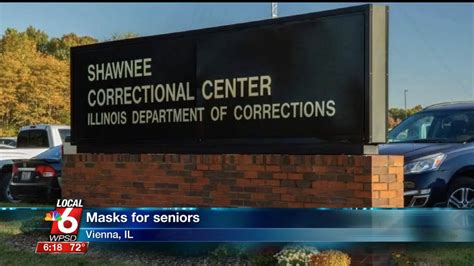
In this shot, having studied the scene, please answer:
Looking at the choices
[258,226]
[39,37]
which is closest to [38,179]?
[258,226]

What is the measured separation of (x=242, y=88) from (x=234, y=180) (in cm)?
94

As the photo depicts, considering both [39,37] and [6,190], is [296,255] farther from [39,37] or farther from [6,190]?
[39,37]

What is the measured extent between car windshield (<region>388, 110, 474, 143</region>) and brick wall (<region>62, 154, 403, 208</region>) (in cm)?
262

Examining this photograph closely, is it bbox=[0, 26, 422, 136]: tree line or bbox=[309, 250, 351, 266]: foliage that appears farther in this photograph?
bbox=[0, 26, 422, 136]: tree line

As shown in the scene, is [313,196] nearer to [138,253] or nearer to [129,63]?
[138,253]

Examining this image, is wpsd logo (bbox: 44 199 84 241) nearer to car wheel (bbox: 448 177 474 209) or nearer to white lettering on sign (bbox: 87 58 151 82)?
white lettering on sign (bbox: 87 58 151 82)

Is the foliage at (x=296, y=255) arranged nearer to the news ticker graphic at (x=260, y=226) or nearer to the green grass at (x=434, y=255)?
the news ticker graphic at (x=260, y=226)

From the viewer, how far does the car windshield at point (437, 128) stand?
7750 millimetres

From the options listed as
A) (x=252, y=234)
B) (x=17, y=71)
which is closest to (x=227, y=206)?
(x=252, y=234)

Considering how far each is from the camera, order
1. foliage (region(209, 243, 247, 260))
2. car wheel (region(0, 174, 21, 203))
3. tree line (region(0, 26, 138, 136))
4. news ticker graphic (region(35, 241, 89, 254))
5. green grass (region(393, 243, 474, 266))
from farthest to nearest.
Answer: tree line (region(0, 26, 138, 136)) < car wheel (region(0, 174, 21, 203)) < news ticker graphic (region(35, 241, 89, 254)) < foliage (region(209, 243, 247, 260)) < green grass (region(393, 243, 474, 266))

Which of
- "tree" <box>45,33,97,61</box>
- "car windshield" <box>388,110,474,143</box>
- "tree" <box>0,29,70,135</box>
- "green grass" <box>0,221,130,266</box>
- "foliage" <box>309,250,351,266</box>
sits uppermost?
"tree" <box>45,33,97,61</box>

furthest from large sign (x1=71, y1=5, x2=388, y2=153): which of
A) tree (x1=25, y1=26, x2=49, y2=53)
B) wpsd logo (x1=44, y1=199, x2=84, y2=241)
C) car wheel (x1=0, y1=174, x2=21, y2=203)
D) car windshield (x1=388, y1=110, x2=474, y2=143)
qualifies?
tree (x1=25, y1=26, x2=49, y2=53)

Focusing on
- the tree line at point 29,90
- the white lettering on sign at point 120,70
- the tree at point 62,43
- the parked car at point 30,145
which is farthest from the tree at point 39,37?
the white lettering on sign at point 120,70

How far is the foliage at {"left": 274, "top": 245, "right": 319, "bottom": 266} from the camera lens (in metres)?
5.28
